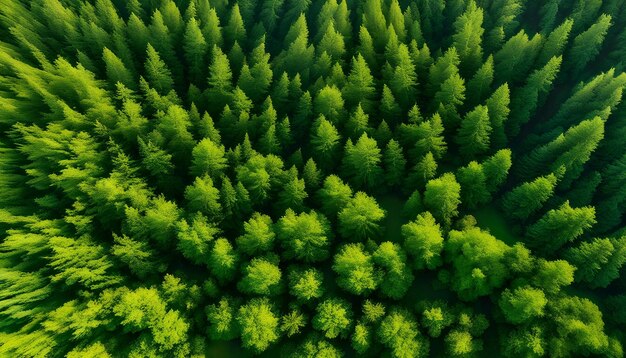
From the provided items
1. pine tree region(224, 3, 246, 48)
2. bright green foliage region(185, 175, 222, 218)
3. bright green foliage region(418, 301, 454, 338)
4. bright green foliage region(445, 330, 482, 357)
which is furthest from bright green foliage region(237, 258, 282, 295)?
pine tree region(224, 3, 246, 48)

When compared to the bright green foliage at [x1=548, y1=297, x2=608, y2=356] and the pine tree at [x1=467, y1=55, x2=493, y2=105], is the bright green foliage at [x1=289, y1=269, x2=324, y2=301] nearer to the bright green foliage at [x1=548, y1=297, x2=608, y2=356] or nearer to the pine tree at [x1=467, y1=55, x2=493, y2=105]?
the bright green foliage at [x1=548, y1=297, x2=608, y2=356]

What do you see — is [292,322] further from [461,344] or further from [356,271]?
[461,344]

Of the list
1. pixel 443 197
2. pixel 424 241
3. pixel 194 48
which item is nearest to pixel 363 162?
pixel 443 197

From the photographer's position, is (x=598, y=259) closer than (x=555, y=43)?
Yes

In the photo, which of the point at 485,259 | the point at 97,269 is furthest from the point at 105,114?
the point at 485,259

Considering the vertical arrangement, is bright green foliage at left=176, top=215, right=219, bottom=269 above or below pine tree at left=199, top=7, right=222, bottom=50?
below
